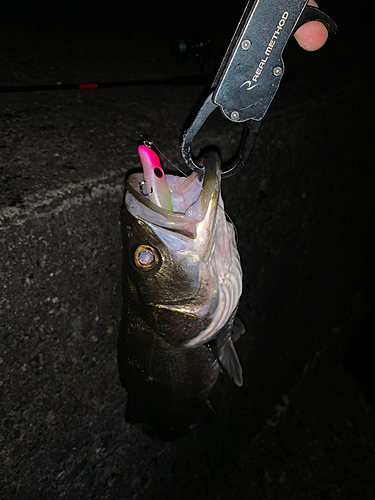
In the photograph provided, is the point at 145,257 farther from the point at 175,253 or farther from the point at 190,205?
the point at 190,205

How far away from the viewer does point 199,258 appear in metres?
1.15

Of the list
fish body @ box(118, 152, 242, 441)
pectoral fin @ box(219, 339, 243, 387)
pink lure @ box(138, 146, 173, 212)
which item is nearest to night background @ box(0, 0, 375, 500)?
fish body @ box(118, 152, 242, 441)

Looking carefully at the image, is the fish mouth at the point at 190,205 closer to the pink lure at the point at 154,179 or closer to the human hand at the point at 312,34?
the pink lure at the point at 154,179

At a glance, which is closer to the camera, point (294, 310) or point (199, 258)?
point (199, 258)

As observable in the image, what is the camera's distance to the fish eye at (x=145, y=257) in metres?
1.14

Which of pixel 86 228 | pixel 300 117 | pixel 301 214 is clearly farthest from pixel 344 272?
pixel 86 228

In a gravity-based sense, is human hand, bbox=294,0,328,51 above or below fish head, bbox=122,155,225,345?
above

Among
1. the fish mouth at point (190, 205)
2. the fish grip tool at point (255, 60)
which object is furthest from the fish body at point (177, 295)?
the fish grip tool at point (255, 60)

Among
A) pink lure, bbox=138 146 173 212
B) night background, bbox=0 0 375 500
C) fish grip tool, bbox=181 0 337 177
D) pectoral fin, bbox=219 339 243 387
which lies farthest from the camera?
pectoral fin, bbox=219 339 243 387

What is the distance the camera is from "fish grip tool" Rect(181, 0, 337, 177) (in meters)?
0.91

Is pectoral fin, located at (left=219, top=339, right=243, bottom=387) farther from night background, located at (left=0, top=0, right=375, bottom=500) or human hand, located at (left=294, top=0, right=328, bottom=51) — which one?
human hand, located at (left=294, top=0, right=328, bottom=51)

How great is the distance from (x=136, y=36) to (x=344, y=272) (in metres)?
2.71

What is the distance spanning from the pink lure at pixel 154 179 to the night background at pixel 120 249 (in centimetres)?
31

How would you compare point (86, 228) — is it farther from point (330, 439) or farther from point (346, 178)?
point (330, 439)
